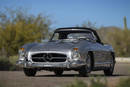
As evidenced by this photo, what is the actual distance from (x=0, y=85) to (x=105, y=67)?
8873 millimetres

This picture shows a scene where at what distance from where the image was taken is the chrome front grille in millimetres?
14835

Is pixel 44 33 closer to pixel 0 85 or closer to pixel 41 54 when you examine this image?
pixel 41 54

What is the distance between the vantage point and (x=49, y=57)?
49.0ft

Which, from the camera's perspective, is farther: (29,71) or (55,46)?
(29,71)

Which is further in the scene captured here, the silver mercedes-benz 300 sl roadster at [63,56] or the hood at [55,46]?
the hood at [55,46]

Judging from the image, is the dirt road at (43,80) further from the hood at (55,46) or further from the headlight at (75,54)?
the hood at (55,46)

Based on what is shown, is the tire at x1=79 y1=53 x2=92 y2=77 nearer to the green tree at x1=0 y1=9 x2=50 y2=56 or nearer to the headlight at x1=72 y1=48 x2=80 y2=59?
the headlight at x1=72 y1=48 x2=80 y2=59

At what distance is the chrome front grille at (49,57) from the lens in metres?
14.8

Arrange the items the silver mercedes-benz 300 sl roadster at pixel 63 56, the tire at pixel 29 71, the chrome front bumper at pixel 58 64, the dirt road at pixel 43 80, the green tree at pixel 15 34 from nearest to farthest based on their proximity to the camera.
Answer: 1. the dirt road at pixel 43 80
2. the chrome front bumper at pixel 58 64
3. the silver mercedes-benz 300 sl roadster at pixel 63 56
4. the tire at pixel 29 71
5. the green tree at pixel 15 34

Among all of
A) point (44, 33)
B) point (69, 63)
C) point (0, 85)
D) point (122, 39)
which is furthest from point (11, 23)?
point (0, 85)

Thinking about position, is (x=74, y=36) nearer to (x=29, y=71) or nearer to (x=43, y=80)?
(x=29, y=71)

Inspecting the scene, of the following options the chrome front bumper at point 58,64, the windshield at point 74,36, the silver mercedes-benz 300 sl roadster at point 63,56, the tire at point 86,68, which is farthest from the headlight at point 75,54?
the windshield at point 74,36

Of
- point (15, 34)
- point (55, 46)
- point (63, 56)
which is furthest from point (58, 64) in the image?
point (15, 34)

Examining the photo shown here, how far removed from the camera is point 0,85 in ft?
27.9
